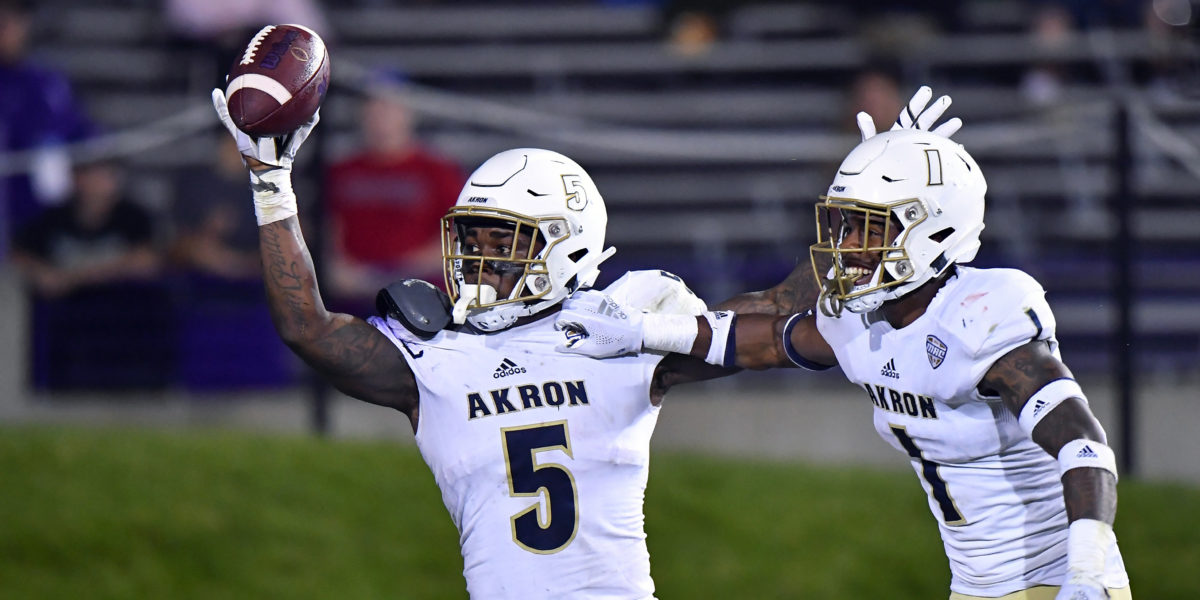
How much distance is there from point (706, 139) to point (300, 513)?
289 cm

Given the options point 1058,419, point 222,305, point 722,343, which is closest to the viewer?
point 1058,419

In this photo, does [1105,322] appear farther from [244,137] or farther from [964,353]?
[244,137]

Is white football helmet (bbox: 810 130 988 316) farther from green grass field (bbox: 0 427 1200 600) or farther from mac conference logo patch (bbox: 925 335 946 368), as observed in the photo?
green grass field (bbox: 0 427 1200 600)

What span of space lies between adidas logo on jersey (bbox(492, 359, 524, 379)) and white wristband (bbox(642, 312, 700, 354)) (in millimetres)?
315

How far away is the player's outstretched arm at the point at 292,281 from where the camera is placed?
145 inches

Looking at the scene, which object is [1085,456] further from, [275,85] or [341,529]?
[341,529]

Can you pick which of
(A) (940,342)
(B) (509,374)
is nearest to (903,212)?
(A) (940,342)

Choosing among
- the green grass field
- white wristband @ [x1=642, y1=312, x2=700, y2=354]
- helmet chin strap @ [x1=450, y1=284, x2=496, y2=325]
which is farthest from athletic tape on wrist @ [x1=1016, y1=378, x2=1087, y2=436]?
the green grass field

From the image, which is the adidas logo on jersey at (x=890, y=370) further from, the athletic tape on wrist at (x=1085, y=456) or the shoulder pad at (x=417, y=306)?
the shoulder pad at (x=417, y=306)

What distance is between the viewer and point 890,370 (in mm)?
3688

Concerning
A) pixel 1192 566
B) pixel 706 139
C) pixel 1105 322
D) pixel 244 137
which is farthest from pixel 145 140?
pixel 1192 566

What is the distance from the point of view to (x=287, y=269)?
369cm

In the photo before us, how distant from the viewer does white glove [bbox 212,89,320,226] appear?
3648 millimetres

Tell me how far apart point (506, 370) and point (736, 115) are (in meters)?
6.75
